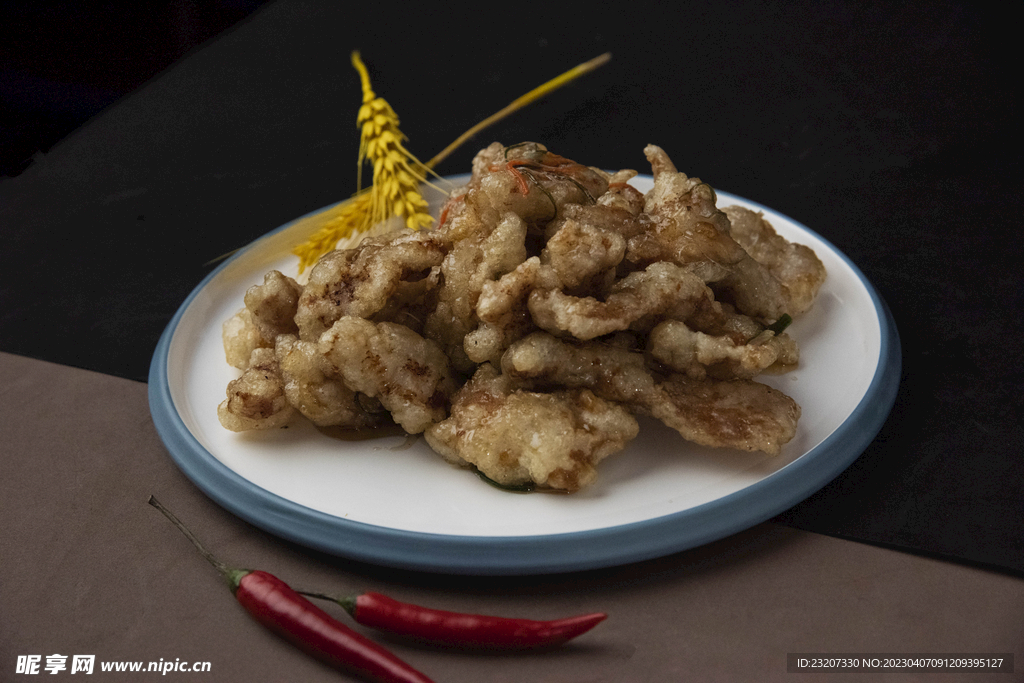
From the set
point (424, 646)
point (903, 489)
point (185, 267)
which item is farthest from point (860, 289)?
point (185, 267)

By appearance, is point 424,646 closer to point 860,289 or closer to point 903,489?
point 903,489

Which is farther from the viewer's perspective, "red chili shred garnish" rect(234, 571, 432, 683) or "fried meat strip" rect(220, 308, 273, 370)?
"fried meat strip" rect(220, 308, 273, 370)

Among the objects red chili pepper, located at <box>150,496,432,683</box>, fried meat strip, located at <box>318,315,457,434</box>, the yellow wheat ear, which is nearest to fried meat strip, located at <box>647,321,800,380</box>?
fried meat strip, located at <box>318,315,457,434</box>

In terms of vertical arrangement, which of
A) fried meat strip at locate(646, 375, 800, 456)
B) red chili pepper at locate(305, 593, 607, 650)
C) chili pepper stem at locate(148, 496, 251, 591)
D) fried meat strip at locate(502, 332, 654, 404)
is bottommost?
chili pepper stem at locate(148, 496, 251, 591)

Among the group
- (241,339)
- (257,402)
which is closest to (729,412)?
(257,402)

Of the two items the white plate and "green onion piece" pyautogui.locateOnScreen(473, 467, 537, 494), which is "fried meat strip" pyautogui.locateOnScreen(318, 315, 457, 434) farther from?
"green onion piece" pyautogui.locateOnScreen(473, 467, 537, 494)

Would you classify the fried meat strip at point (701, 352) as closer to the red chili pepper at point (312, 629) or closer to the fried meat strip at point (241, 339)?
the red chili pepper at point (312, 629)
